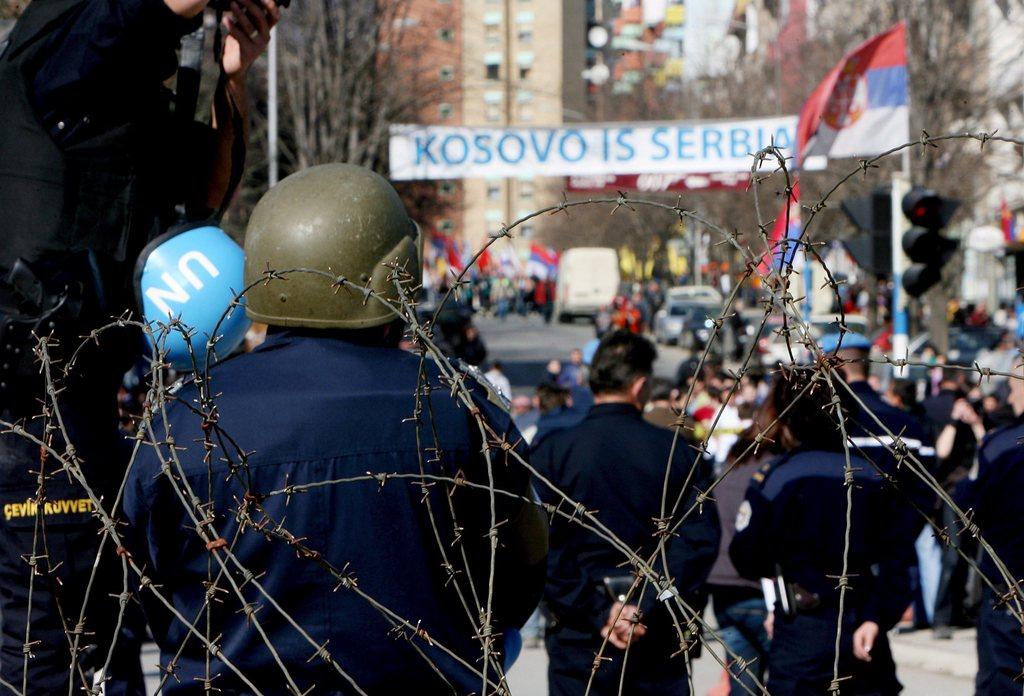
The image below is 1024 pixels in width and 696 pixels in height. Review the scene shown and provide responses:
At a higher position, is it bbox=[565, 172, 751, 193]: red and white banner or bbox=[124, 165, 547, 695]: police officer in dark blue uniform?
bbox=[565, 172, 751, 193]: red and white banner

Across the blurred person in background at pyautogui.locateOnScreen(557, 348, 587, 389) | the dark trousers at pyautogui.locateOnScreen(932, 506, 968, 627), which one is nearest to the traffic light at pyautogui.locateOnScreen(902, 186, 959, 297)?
the dark trousers at pyautogui.locateOnScreen(932, 506, 968, 627)

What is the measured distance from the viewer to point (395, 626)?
2.59 metres

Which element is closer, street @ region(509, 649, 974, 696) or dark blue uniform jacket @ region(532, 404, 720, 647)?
dark blue uniform jacket @ region(532, 404, 720, 647)

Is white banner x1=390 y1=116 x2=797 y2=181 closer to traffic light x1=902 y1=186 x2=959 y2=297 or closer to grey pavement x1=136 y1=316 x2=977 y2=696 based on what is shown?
traffic light x1=902 y1=186 x2=959 y2=297

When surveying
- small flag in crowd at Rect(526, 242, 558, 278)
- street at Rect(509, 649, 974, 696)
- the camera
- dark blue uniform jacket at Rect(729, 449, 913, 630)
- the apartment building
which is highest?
the apartment building

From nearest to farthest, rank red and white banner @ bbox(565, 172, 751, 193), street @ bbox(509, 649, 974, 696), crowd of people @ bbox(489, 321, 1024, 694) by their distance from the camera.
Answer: crowd of people @ bbox(489, 321, 1024, 694) → street @ bbox(509, 649, 974, 696) → red and white banner @ bbox(565, 172, 751, 193)

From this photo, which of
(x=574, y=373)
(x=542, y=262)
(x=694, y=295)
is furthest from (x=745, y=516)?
(x=542, y=262)

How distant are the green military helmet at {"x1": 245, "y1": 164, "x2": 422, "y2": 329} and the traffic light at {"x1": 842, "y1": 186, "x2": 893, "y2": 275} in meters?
10.2

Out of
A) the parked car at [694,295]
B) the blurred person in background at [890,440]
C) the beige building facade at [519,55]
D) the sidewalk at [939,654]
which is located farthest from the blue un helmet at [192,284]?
the parked car at [694,295]

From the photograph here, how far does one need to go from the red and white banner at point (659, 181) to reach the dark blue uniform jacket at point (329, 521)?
18.1m

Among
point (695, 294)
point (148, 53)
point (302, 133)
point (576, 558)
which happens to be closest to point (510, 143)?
point (302, 133)

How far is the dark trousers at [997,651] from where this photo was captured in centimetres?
548

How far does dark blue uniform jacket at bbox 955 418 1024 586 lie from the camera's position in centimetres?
550

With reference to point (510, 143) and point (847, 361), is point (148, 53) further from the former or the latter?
point (510, 143)
